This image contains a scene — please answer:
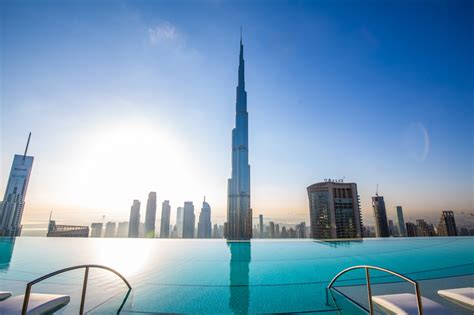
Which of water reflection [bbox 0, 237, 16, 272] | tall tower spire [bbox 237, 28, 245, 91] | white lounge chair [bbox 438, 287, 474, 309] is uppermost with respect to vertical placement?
tall tower spire [bbox 237, 28, 245, 91]

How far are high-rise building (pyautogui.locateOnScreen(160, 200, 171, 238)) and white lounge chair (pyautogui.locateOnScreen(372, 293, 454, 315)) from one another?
254 feet

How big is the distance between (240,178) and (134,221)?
123 feet

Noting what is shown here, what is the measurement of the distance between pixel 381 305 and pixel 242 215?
6776 centimetres

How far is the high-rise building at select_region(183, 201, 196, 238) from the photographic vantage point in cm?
7979

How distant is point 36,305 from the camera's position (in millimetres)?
3348

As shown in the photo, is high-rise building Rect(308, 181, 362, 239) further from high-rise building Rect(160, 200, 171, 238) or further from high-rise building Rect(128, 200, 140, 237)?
high-rise building Rect(128, 200, 140, 237)

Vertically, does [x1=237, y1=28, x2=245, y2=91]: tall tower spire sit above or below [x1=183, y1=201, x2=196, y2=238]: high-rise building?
above

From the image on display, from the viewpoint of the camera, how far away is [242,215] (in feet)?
227

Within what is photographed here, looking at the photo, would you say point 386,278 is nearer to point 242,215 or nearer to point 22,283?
point 22,283

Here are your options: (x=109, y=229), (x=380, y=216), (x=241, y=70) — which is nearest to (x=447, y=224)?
(x=380, y=216)

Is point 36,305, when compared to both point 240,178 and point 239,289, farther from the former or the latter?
point 240,178

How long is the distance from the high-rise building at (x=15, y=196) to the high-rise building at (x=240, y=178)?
1953 inches

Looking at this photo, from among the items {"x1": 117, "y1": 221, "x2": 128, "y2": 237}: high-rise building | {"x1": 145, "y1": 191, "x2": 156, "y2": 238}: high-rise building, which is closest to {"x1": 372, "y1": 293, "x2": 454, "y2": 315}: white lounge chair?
{"x1": 117, "y1": 221, "x2": 128, "y2": 237}: high-rise building

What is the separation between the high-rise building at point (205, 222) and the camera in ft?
294
